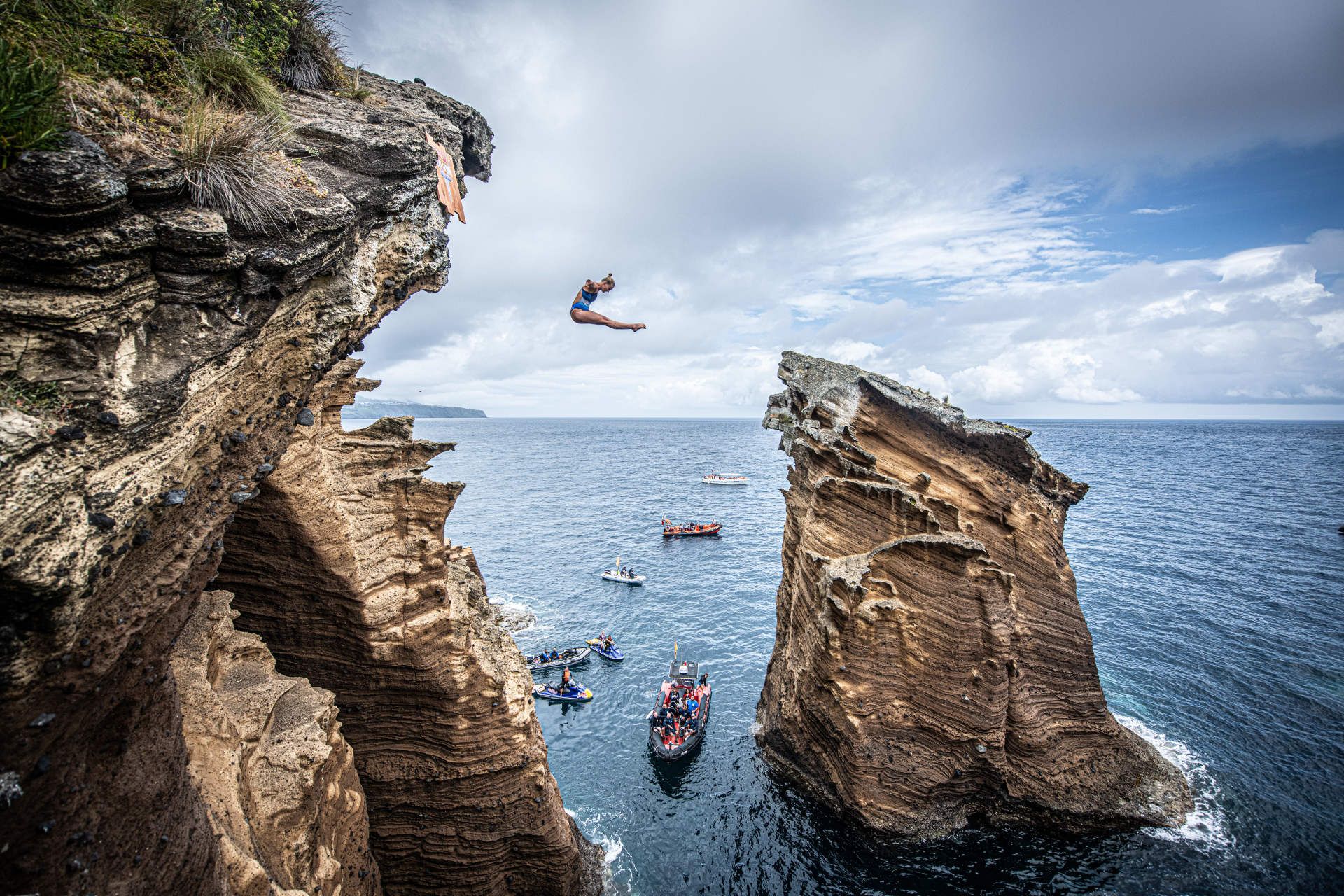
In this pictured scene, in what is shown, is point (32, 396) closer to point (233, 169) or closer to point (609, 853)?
point (233, 169)

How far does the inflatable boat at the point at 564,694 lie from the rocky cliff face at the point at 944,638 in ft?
43.7

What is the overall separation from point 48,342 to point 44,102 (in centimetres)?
189

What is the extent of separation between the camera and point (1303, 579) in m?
38.6

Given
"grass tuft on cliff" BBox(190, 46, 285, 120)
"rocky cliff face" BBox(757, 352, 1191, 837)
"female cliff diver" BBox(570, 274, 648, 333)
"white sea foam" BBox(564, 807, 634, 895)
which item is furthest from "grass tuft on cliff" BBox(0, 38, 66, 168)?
"white sea foam" BBox(564, 807, 634, 895)

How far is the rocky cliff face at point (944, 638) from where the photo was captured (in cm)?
1752

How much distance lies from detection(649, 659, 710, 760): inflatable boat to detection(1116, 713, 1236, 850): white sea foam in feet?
54.1

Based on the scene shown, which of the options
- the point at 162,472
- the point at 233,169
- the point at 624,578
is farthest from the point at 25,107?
the point at 624,578

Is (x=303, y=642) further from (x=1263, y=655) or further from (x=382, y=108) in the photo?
(x=1263, y=655)

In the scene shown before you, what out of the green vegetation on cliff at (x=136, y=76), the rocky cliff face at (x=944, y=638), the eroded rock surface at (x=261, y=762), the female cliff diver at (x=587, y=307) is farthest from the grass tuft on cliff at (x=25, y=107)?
the rocky cliff face at (x=944, y=638)

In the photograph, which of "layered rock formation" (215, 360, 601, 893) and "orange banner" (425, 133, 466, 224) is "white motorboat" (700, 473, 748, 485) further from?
"orange banner" (425, 133, 466, 224)

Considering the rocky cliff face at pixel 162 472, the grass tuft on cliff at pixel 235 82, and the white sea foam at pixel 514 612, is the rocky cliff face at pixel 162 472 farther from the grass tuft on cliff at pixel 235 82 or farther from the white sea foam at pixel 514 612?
the white sea foam at pixel 514 612

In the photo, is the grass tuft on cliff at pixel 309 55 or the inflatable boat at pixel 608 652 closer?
the grass tuft on cliff at pixel 309 55

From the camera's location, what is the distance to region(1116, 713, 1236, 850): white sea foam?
1842 cm

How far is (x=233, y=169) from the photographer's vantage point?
5.75 m
